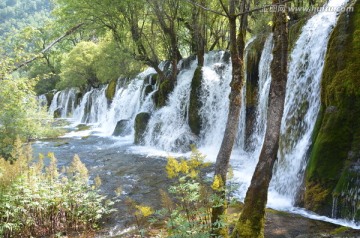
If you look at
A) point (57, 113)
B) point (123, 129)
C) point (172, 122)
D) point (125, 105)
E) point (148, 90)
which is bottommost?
point (123, 129)

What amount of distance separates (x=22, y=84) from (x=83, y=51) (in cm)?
2618

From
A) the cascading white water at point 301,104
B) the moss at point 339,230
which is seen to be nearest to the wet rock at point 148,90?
the cascading white water at point 301,104

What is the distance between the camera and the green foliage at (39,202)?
5320mm

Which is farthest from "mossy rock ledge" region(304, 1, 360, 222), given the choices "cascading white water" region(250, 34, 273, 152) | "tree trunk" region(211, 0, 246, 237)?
"cascading white water" region(250, 34, 273, 152)

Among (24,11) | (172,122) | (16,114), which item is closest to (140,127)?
(172,122)

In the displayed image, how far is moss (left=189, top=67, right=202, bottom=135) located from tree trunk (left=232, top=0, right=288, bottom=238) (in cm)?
1074

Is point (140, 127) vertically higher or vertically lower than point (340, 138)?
lower

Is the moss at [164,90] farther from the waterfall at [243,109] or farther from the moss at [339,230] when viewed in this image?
the moss at [339,230]

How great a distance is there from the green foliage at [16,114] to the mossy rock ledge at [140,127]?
544cm

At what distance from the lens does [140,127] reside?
16641 millimetres

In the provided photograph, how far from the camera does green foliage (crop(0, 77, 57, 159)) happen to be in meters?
8.18

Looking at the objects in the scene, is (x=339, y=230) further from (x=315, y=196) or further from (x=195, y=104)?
(x=195, y=104)

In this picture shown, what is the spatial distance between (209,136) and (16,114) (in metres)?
7.85

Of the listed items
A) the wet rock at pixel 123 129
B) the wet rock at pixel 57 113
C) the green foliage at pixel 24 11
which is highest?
the green foliage at pixel 24 11
